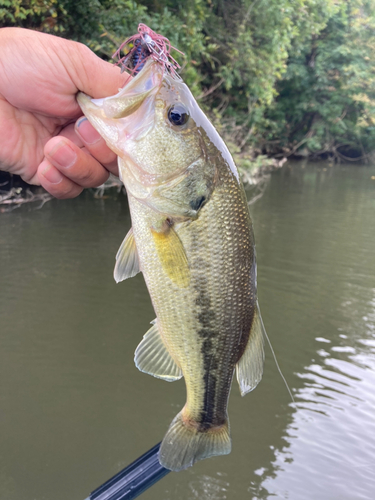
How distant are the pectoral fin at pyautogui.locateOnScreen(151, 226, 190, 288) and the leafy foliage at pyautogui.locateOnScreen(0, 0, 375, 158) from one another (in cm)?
568

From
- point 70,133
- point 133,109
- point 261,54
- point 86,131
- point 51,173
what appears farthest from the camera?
point 261,54

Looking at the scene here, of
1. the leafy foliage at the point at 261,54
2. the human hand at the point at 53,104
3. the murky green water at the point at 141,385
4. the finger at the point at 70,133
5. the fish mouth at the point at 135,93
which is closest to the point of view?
the fish mouth at the point at 135,93

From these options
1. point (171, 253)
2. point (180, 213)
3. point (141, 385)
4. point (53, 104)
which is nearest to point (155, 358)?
point (171, 253)

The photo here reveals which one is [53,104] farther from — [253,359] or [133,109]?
[253,359]

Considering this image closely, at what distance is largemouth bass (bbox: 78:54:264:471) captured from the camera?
1.54m

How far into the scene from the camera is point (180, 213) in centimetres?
155

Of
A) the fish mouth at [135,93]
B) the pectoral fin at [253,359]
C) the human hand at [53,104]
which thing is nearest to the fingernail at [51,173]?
the human hand at [53,104]

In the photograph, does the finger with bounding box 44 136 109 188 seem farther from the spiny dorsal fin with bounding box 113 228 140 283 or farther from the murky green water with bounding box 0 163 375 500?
the murky green water with bounding box 0 163 375 500

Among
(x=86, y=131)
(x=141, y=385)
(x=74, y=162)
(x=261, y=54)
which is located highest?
(x=86, y=131)

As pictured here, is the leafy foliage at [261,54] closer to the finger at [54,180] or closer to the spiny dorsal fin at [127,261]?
the finger at [54,180]

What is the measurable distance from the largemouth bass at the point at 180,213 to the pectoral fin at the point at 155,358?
10cm

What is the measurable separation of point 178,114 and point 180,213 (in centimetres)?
36

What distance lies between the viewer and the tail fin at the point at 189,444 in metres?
1.61

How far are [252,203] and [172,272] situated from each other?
37.6 feet
